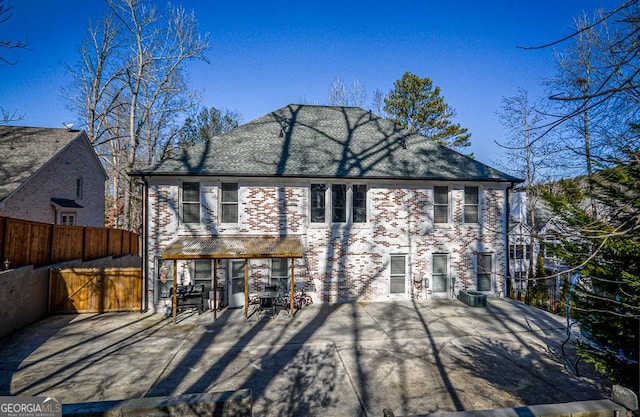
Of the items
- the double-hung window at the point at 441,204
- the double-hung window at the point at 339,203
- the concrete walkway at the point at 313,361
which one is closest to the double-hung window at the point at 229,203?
the concrete walkway at the point at 313,361

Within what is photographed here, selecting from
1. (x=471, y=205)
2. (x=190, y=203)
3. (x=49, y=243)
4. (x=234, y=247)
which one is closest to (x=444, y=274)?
(x=471, y=205)

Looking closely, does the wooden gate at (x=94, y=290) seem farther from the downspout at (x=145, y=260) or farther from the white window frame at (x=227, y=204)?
the white window frame at (x=227, y=204)

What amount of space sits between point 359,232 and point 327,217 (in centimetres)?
156

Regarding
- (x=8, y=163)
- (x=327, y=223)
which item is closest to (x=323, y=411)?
(x=327, y=223)

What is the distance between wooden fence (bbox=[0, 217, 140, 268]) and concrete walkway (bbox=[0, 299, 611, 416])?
8.20ft

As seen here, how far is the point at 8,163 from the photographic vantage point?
53.7 ft

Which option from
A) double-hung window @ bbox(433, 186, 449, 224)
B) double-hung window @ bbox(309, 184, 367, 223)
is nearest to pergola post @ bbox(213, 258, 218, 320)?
double-hung window @ bbox(309, 184, 367, 223)

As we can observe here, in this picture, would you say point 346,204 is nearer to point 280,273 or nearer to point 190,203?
point 280,273

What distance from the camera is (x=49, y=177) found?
58.6ft

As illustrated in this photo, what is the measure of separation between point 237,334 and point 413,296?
7.88 m

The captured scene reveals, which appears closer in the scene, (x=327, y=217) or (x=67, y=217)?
(x=327, y=217)

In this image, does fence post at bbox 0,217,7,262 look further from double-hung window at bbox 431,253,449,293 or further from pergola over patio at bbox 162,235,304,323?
double-hung window at bbox 431,253,449,293

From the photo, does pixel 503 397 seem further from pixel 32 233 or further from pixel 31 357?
pixel 32 233

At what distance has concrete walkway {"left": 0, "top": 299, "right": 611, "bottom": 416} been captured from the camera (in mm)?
6129
